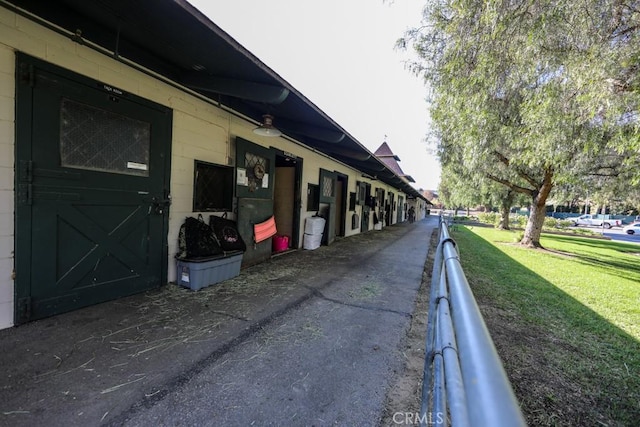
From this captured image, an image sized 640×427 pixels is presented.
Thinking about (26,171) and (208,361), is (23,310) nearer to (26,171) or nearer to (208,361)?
(26,171)

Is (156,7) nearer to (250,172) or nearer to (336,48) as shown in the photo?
(250,172)

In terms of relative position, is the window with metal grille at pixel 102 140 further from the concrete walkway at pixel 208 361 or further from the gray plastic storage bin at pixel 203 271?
the concrete walkway at pixel 208 361

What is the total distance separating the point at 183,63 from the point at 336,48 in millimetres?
3948

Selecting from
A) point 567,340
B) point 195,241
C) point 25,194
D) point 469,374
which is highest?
point 25,194

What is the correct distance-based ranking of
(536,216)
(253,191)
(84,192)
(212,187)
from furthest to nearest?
(536,216) < (253,191) < (212,187) < (84,192)

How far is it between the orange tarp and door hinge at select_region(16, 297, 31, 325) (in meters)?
3.17

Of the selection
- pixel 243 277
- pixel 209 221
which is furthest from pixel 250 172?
pixel 243 277

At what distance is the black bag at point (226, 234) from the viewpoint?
14.7 ft

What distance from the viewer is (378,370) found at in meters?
2.36

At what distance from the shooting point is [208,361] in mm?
2346

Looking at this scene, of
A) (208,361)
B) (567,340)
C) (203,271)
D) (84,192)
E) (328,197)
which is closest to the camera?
(208,361)

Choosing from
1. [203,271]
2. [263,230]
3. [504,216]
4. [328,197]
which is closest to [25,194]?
[203,271]

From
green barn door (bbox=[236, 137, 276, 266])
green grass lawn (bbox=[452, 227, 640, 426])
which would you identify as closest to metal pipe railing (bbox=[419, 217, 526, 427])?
green grass lawn (bbox=[452, 227, 640, 426])

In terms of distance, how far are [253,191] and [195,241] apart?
161cm
